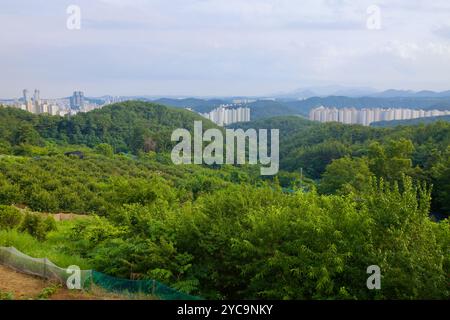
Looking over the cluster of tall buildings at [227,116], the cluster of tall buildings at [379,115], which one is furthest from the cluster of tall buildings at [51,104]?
the cluster of tall buildings at [379,115]

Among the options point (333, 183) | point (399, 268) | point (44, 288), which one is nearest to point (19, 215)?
point (44, 288)

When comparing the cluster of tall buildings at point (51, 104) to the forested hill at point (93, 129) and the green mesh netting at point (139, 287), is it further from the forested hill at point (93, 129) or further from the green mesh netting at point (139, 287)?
the green mesh netting at point (139, 287)

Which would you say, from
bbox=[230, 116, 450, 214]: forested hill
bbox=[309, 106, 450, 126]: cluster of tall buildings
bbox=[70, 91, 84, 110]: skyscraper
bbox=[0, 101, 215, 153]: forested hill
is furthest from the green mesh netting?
bbox=[70, 91, 84, 110]: skyscraper

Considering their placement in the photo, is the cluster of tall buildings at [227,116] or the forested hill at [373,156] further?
the cluster of tall buildings at [227,116]

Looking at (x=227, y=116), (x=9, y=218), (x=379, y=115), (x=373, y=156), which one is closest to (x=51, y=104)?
(x=227, y=116)

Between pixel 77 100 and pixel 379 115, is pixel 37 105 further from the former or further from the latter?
pixel 379 115

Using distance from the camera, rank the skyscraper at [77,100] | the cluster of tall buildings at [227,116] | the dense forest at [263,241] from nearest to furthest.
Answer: the dense forest at [263,241] → the cluster of tall buildings at [227,116] → the skyscraper at [77,100]

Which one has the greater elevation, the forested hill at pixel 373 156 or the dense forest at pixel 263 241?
the dense forest at pixel 263 241

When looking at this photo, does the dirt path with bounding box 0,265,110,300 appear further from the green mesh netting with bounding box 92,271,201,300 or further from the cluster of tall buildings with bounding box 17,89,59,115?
the cluster of tall buildings with bounding box 17,89,59,115
